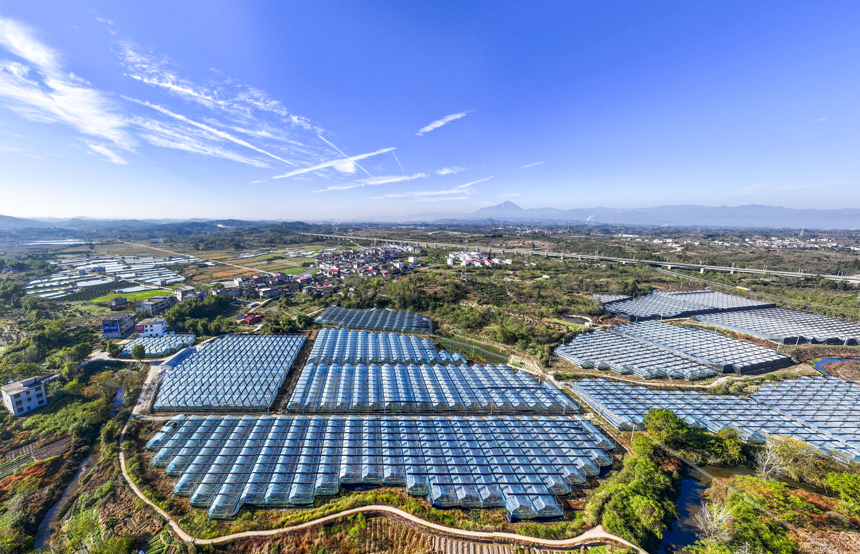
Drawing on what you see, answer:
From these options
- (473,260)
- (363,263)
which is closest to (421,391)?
(363,263)

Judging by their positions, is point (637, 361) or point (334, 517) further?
point (637, 361)

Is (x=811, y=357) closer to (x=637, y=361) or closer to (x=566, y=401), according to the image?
(x=637, y=361)

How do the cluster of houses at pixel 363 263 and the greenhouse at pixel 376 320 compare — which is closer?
the greenhouse at pixel 376 320

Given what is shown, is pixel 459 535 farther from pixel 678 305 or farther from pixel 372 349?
pixel 678 305

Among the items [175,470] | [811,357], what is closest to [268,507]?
[175,470]

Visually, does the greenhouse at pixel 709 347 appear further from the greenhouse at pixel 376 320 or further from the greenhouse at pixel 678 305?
the greenhouse at pixel 376 320

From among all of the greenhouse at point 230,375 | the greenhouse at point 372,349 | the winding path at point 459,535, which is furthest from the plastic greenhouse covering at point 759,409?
the greenhouse at point 230,375

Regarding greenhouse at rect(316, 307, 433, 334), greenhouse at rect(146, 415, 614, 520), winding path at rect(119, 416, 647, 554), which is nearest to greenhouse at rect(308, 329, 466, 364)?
greenhouse at rect(316, 307, 433, 334)
